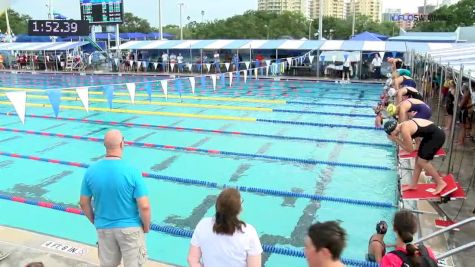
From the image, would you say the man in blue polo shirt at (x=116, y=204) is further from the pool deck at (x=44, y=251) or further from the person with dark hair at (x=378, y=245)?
the person with dark hair at (x=378, y=245)

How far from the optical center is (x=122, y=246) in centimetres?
319

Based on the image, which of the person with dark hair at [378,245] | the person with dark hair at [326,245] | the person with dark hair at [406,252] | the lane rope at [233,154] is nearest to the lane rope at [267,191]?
the lane rope at [233,154]

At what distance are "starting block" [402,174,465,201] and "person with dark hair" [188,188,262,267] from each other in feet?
11.5

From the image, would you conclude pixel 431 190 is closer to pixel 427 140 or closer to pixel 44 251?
pixel 427 140

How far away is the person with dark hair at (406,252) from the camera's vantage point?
2.49m

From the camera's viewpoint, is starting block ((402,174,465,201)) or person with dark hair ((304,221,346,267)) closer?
person with dark hair ((304,221,346,267))

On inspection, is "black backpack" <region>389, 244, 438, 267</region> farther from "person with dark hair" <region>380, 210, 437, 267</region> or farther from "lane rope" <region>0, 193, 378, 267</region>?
"lane rope" <region>0, 193, 378, 267</region>

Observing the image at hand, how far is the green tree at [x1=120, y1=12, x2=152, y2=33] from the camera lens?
70938mm

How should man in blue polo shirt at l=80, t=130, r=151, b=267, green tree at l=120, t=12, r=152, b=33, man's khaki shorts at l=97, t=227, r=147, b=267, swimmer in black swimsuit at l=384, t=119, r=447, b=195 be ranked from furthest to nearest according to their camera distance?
green tree at l=120, t=12, r=152, b=33 → swimmer in black swimsuit at l=384, t=119, r=447, b=195 → man's khaki shorts at l=97, t=227, r=147, b=267 → man in blue polo shirt at l=80, t=130, r=151, b=267

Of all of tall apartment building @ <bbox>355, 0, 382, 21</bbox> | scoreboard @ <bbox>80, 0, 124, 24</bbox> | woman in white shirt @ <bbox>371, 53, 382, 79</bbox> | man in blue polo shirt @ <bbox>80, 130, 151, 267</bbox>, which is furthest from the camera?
tall apartment building @ <bbox>355, 0, 382, 21</bbox>

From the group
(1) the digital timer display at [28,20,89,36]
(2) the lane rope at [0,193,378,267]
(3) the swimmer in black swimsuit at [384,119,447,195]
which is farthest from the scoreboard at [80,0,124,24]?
(3) the swimmer in black swimsuit at [384,119,447,195]

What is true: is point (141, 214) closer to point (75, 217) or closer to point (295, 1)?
point (75, 217)

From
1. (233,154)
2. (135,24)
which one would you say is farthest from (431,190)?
(135,24)

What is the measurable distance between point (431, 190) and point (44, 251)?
4.57 m
